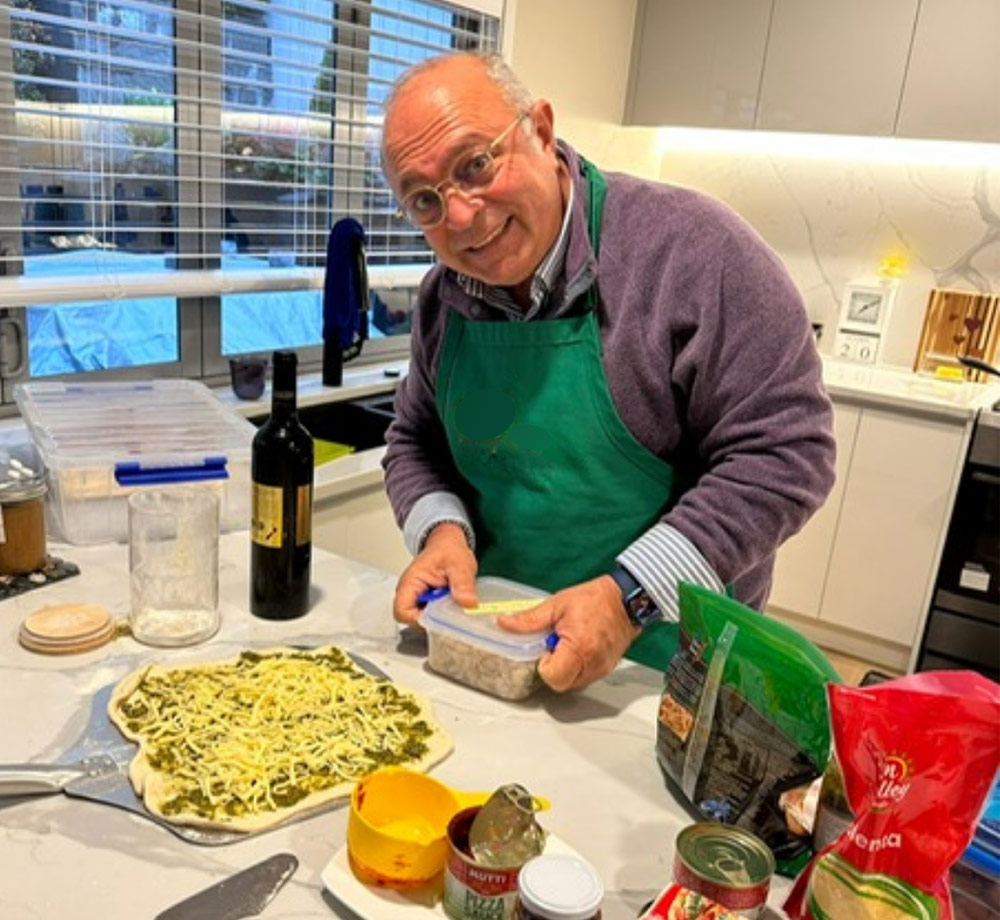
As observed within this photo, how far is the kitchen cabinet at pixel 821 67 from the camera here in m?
2.73

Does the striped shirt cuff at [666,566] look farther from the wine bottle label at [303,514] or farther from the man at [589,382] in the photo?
the wine bottle label at [303,514]

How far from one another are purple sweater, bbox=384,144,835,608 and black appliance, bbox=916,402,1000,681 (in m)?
1.76

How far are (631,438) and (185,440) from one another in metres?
0.74

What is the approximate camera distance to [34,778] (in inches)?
31.5

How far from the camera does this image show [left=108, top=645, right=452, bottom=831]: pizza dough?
81cm

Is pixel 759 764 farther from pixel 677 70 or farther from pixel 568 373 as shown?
pixel 677 70

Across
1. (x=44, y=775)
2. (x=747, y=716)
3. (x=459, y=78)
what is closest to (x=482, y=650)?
(x=747, y=716)

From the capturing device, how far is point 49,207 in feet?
6.22

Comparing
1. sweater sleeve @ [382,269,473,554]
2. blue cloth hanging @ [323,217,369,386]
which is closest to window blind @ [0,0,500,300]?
blue cloth hanging @ [323,217,369,386]

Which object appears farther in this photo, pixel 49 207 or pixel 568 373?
pixel 49 207

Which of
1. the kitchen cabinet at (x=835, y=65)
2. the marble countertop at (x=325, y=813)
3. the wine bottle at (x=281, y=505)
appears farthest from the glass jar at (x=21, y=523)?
the kitchen cabinet at (x=835, y=65)

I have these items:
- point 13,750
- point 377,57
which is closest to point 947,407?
point 377,57

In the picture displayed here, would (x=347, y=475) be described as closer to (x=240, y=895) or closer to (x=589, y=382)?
(x=589, y=382)

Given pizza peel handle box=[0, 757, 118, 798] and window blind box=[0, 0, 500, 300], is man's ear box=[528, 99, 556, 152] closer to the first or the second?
pizza peel handle box=[0, 757, 118, 798]
